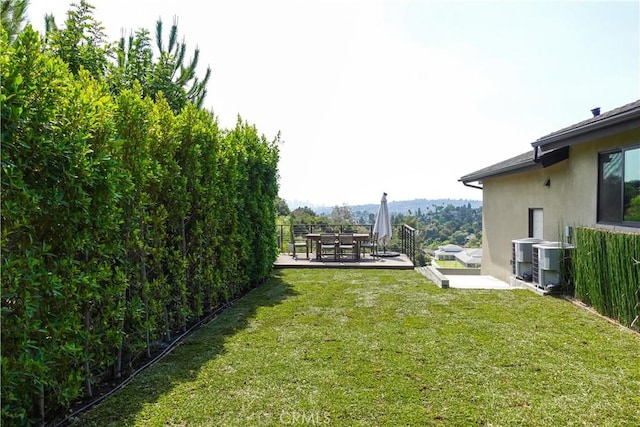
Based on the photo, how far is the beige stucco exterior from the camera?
23.7 ft

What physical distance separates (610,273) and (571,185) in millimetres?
2632

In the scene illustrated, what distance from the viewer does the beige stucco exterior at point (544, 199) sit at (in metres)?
7.21

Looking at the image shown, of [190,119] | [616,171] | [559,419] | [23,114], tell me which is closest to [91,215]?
[23,114]

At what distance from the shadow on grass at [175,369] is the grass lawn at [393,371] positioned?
0.02 m

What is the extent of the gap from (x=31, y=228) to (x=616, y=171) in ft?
25.8

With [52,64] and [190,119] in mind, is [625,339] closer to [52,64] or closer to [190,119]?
[190,119]

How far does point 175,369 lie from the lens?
4047 millimetres

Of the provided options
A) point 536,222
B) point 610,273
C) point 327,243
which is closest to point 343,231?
point 327,243

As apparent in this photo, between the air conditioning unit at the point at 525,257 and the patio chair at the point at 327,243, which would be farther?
the patio chair at the point at 327,243

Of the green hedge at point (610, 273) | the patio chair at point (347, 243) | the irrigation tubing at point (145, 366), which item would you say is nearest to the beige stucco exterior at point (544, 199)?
the green hedge at point (610, 273)

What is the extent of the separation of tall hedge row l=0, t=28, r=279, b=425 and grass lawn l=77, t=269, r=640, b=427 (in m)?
0.50

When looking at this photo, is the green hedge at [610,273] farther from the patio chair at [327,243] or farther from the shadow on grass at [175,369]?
the patio chair at [327,243]

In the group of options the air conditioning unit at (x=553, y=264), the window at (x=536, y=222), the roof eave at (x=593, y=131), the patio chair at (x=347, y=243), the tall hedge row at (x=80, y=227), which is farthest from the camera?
the patio chair at (x=347, y=243)

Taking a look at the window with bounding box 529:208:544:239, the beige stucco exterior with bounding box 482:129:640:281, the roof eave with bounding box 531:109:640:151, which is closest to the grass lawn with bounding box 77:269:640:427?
the beige stucco exterior with bounding box 482:129:640:281
